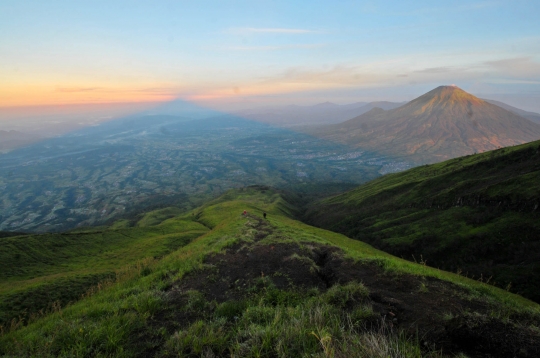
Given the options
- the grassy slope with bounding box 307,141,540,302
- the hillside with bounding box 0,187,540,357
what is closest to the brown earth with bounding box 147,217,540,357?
the hillside with bounding box 0,187,540,357

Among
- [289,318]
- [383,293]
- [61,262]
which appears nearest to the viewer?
[289,318]

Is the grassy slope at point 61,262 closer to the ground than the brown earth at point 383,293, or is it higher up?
closer to the ground

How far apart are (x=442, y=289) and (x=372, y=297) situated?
12.0 ft

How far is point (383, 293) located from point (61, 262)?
4474 centimetres

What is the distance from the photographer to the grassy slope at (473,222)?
109 ft

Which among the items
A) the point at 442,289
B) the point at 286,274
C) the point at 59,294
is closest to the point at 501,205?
the point at 442,289

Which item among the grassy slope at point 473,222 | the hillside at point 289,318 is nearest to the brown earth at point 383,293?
the hillside at point 289,318

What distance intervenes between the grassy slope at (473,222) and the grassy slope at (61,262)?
41.6 metres

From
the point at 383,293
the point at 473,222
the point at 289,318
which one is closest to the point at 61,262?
the point at 289,318

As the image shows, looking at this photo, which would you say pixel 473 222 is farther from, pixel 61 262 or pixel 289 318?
pixel 61 262

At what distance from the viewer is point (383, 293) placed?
403 inches

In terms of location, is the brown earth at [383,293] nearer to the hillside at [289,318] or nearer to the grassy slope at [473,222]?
the hillside at [289,318]

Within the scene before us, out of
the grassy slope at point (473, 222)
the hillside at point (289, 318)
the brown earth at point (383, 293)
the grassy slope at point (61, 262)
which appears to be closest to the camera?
the hillside at point (289, 318)

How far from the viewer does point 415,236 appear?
49469mm
